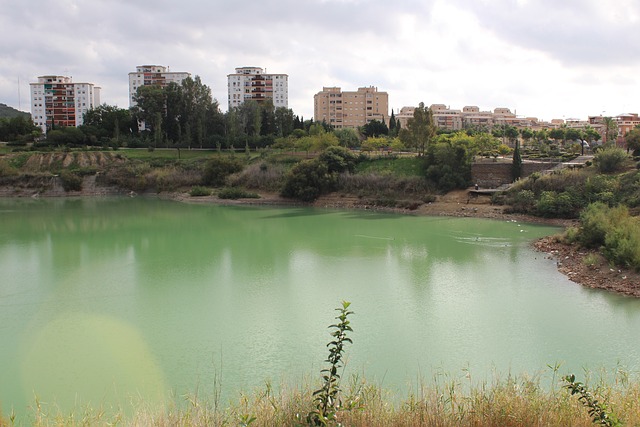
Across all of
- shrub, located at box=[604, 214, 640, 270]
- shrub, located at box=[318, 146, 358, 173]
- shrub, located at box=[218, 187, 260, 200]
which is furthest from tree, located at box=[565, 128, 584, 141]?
shrub, located at box=[604, 214, 640, 270]

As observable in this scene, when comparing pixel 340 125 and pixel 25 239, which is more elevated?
pixel 340 125

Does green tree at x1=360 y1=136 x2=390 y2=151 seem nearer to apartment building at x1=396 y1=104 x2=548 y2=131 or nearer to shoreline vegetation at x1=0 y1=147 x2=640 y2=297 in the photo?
shoreline vegetation at x1=0 y1=147 x2=640 y2=297

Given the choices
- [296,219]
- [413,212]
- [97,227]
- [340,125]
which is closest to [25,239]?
[97,227]

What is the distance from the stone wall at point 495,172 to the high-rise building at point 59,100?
74.3 meters

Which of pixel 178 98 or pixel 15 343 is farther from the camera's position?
pixel 178 98

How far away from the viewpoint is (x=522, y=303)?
1445 cm

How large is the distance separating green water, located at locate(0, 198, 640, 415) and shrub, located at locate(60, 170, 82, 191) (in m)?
20.6

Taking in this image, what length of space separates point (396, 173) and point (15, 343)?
97.1ft

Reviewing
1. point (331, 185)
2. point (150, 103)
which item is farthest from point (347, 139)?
point (150, 103)

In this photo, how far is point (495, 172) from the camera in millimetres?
35938

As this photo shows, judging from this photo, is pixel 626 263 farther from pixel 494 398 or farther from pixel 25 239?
pixel 25 239

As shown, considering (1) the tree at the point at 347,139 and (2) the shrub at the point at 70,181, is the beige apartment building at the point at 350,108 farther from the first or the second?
(2) the shrub at the point at 70,181

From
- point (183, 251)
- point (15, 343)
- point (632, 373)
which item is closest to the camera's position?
point (632, 373)

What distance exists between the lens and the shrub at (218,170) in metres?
44.5
